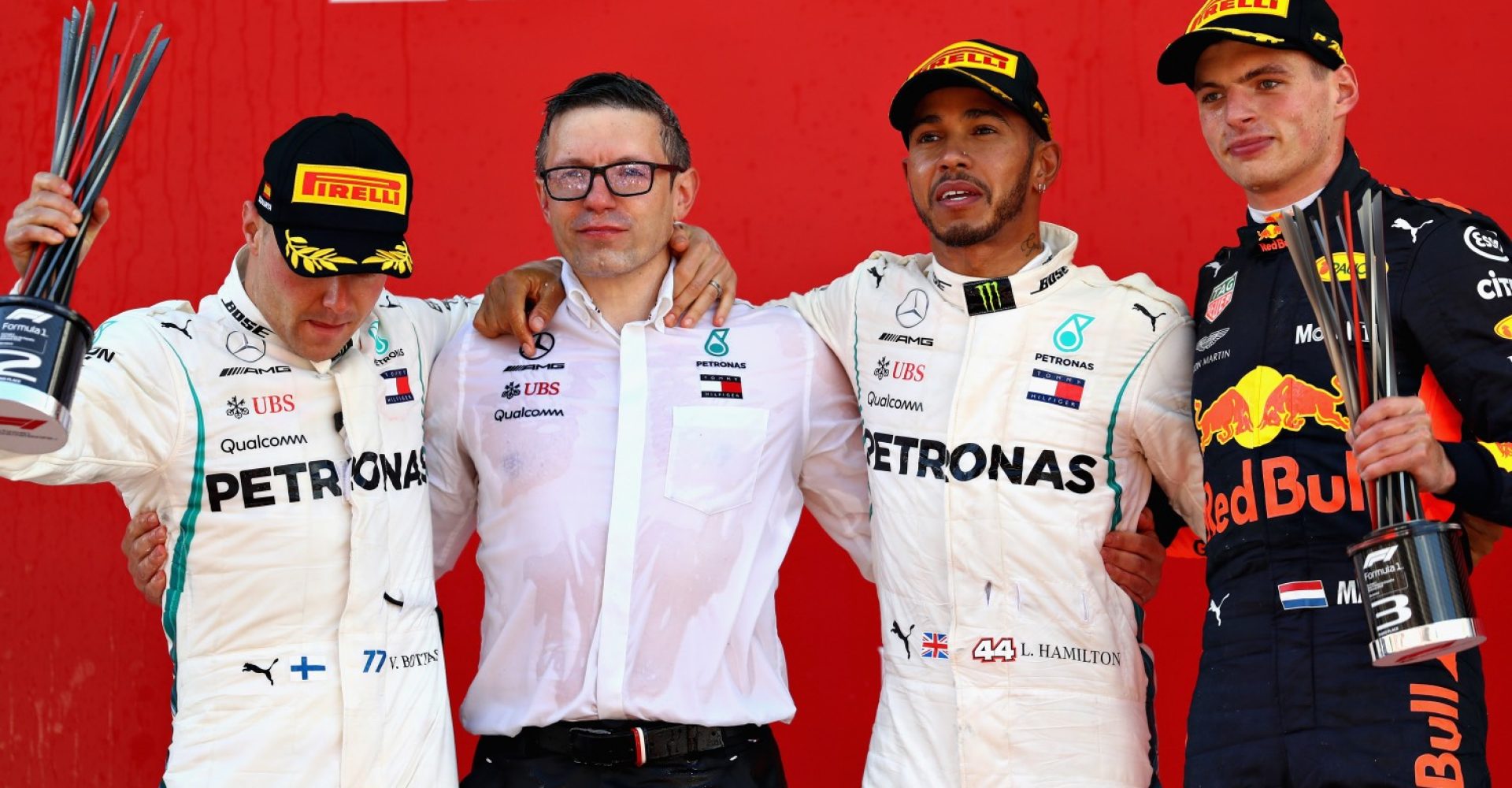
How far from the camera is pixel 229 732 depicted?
99.3 inches

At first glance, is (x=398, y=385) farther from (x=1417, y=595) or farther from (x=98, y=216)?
(x=1417, y=595)

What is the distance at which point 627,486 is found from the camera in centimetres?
279

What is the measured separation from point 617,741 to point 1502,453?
1.43 metres

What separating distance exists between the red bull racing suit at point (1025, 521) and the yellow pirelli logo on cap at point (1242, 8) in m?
0.49

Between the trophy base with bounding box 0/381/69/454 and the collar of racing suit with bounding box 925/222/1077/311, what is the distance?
1.52 meters

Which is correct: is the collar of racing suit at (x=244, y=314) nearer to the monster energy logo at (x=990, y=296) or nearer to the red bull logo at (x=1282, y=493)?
the monster energy logo at (x=990, y=296)

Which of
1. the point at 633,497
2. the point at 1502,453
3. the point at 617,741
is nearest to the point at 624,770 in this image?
the point at 617,741

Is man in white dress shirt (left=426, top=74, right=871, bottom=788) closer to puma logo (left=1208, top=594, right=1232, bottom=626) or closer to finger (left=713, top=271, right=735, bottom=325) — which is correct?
finger (left=713, top=271, right=735, bottom=325)

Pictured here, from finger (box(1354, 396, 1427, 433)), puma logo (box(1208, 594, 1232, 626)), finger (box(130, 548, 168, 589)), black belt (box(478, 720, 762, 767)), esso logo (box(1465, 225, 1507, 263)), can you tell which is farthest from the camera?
black belt (box(478, 720, 762, 767))

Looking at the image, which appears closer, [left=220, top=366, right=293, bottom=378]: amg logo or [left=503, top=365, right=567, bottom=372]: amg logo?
[left=220, top=366, right=293, bottom=378]: amg logo

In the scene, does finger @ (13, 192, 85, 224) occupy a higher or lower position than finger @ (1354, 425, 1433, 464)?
higher

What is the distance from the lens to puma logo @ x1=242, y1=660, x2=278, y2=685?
254 cm

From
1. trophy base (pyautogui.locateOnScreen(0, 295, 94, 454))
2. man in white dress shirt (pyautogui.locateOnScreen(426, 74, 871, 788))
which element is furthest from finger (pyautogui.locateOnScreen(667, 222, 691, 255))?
trophy base (pyautogui.locateOnScreen(0, 295, 94, 454))

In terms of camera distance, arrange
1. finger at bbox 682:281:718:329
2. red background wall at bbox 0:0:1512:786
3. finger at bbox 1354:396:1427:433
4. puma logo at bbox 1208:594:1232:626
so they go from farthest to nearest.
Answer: red background wall at bbox 0:0:1512:786 → finger at bbox 682:281:718:329 → puma logo at bbox 1208:594:1232:626 → finger at bbox 1354:396:1427:433
